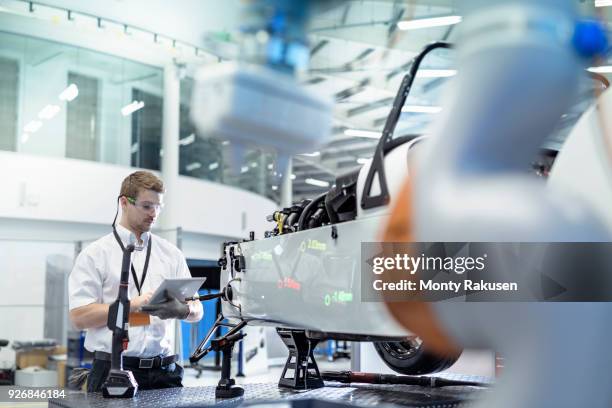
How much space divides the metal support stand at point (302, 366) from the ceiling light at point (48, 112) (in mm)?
7397

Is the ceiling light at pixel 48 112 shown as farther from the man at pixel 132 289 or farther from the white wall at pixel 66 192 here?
the man at pixel 132 289

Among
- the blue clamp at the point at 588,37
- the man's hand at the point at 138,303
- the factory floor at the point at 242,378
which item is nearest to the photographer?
the blue clamp at the point at 588,37

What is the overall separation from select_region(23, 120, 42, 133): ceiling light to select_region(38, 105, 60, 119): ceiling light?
0.37ft

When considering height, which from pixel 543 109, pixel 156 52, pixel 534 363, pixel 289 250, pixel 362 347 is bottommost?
pixel 362 347

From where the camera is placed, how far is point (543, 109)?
72 centimetres

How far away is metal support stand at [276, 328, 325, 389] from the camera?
8.95 feet

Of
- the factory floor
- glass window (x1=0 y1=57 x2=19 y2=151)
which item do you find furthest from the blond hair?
glass window (x1=0 y1=57 x2=19 y2=151)

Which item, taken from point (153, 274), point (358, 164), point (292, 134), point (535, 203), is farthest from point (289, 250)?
point (153, 274)

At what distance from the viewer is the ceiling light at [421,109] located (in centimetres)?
80

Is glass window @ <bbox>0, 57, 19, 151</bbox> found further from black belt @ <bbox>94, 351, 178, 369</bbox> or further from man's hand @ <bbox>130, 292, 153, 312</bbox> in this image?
→ man's hand @ <bbox>130, 292, 153, 312</bbox>

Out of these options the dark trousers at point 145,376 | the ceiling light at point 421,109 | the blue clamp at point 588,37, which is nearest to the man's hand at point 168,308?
the dark trousers at point 145,376

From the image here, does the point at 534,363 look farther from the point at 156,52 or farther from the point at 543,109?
the point at 156,52

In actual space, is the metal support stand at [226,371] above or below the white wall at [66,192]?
below

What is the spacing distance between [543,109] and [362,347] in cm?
365
